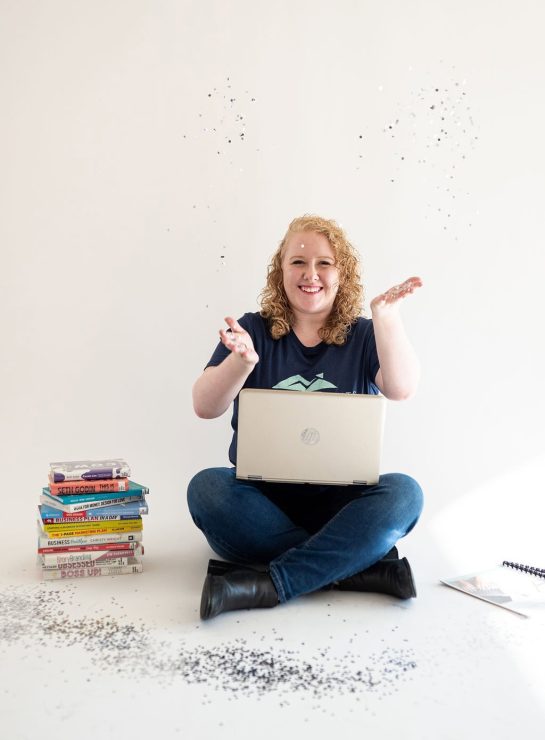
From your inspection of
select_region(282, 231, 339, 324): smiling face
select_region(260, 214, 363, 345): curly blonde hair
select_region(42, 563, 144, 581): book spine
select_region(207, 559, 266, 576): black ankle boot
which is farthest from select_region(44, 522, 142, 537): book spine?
select_region(282, 231, 339, 324): smiling face

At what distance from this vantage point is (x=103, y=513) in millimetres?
2311

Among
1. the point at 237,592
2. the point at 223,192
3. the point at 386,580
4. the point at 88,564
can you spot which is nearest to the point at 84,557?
the point at 88,564

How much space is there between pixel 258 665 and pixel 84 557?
77 centimetres

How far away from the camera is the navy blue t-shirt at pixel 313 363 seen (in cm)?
235

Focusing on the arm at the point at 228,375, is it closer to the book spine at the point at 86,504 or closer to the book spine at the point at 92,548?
the book spine at the point at 86,504

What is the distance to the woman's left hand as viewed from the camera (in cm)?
204

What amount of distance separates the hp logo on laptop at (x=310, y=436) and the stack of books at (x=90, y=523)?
54 cm

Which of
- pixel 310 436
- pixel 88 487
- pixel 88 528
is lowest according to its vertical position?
pixel 88 528

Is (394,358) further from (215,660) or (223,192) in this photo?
(223,192)

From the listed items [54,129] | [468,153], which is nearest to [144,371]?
[54,129]

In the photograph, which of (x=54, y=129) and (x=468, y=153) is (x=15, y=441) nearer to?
(x=54, y=129)

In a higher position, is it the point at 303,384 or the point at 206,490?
the point at 303,384

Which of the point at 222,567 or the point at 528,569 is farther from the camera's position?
the point at 528,569

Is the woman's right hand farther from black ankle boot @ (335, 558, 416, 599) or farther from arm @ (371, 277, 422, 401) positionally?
black ankle boot @ (335, 558, 416, 599)
